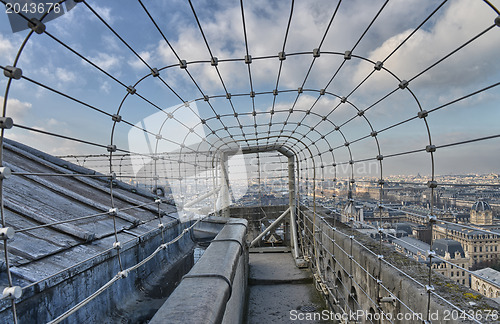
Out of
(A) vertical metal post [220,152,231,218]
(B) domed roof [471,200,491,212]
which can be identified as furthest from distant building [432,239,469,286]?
(A) vertical metal post [220,152,231,218]

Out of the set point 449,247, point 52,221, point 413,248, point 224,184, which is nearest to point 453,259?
point 449,247

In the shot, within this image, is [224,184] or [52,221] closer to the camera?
[52,221]

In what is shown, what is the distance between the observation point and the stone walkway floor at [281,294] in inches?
132

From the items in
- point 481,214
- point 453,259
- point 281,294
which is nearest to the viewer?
point 481,214

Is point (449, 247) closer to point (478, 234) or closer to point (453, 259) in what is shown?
point (453, 259)

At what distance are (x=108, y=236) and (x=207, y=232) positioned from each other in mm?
1842

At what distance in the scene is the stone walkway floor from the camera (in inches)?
132

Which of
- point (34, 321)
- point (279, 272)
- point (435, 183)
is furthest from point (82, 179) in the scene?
point (435, 183)

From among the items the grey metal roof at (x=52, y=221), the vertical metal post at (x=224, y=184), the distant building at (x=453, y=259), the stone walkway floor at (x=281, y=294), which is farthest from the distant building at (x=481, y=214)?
the vertical metal post at (x=224, y=184)

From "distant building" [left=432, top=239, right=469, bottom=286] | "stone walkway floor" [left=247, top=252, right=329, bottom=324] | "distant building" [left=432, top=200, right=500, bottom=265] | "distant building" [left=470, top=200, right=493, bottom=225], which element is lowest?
"stone walkway floor" [left=247, top=252, right=329, bottom=324]

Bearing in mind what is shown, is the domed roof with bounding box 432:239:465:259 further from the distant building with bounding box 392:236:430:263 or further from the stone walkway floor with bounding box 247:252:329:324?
the stone walkway floor with bounding box 247:252:329:324

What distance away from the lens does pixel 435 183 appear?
5.21ft

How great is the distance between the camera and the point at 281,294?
13.0ft

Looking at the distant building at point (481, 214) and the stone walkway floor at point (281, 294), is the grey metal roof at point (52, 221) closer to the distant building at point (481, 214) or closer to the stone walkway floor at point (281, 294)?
the stone walkway floor at point (281, 294)
